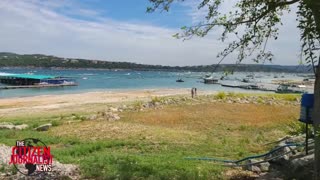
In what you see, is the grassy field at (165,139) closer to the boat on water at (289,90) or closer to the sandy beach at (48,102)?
the sandy beach at (48,102)

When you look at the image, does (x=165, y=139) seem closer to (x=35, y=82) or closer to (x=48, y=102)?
(x=48, y=102)

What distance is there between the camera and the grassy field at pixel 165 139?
30.9 ft

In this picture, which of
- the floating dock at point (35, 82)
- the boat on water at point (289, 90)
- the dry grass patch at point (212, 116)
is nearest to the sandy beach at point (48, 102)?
the dry grass patch at point (212, 116)

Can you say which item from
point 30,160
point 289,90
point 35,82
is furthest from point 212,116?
point 35,82

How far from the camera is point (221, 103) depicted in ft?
104

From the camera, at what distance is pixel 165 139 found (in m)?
15.9

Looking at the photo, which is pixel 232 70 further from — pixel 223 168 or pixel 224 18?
pixel 223 168

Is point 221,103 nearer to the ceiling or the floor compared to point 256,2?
nearer to the floor

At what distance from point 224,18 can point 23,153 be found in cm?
549

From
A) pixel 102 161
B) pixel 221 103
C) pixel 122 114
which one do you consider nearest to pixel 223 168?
pixel 102 161

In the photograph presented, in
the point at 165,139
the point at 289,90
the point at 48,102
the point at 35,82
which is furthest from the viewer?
the point at 35,82

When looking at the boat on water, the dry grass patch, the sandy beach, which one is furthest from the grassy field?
the boat on water

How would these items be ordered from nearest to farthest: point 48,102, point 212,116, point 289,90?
point 212,116
point 48,102
point 289,90

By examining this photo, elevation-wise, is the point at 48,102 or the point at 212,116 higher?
the point at 212,116
